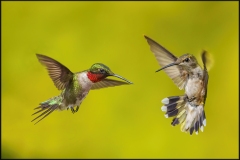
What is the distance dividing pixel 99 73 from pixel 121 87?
294 centimetres

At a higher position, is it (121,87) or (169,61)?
(169,61)

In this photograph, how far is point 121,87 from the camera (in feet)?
12.3

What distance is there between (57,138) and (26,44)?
783mm

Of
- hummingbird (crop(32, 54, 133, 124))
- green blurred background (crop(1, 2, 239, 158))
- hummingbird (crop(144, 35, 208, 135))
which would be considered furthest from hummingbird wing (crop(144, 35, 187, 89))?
green blurred background (crop(1, 2, 239, 158))

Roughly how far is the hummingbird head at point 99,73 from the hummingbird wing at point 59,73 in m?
0.07

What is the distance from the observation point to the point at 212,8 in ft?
13.3

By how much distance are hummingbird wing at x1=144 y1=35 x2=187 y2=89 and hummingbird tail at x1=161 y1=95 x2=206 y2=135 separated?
0.18 feet

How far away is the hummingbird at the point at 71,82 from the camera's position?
2.61 feet

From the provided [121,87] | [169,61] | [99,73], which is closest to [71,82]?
[99,73]

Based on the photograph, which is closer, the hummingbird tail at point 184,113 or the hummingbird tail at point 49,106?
the hummingbird tail at point 49,106

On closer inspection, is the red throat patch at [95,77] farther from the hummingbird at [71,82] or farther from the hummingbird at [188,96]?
the hummingbird at [188,96]

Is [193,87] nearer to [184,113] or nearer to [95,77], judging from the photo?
[184,113]

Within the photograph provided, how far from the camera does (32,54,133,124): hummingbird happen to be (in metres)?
0.79

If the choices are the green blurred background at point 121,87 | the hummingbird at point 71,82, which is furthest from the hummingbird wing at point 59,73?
the green blurred background at point 121,87
